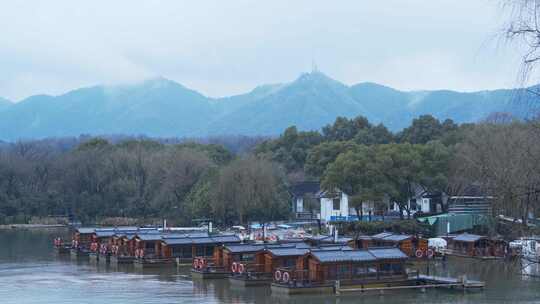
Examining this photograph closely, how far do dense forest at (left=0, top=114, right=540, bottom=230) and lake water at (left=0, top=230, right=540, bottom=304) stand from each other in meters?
5.70

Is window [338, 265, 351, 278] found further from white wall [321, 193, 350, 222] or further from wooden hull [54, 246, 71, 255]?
white wall [321, 193, 350, 222]

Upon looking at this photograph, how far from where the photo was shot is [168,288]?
30.5 meters

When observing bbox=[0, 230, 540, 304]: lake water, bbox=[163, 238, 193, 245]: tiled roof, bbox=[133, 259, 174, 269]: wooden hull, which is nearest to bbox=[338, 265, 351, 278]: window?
bbox=[0, 230, 540, 304]: lake water

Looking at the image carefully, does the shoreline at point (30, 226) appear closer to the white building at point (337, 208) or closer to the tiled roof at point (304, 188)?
the tiled roof at point (304, 188)

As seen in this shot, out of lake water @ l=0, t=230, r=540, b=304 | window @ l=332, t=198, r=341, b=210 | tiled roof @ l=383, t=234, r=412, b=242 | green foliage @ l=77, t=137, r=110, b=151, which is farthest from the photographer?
green foliage @ l=77, t=137, r=110, b=151

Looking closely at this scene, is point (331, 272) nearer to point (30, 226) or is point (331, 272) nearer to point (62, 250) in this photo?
point (62, 250)

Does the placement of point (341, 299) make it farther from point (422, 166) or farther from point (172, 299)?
point (422, 166)

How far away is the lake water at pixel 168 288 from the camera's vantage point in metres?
27.4

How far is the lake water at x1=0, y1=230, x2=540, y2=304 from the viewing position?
27.4 metres

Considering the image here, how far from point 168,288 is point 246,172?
942 inches

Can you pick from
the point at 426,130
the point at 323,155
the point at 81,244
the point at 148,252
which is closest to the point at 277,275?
the point at 148,252

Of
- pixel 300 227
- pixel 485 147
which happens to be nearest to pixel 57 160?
pixel 300 227

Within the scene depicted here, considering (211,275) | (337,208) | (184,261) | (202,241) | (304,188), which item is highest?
(304,188)

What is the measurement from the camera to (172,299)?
27.4 metres
